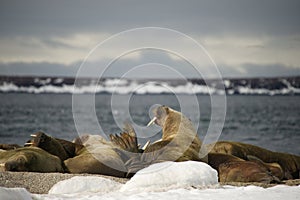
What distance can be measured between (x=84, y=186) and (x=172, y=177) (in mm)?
691

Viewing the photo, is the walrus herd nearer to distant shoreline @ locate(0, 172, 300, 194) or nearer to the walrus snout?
the walrus snout

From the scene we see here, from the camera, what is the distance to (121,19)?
2358cm

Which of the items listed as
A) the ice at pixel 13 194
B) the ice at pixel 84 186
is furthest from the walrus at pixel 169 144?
the ice at pixel 13 194

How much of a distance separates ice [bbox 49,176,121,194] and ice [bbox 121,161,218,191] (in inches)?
5.9

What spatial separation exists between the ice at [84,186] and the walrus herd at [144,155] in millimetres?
831

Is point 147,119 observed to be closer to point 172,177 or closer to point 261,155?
point 261,155

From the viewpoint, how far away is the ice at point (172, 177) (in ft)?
15.2

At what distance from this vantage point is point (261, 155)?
696 cm

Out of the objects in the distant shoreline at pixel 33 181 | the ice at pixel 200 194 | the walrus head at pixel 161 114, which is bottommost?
the distant shoreline at pixel 33 181

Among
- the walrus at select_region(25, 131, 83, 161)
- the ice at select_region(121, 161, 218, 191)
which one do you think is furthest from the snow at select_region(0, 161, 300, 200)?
the walrus at select_region(25, 131, 83, 161)

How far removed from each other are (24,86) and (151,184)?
1918cm

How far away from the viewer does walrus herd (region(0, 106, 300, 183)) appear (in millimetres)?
5574

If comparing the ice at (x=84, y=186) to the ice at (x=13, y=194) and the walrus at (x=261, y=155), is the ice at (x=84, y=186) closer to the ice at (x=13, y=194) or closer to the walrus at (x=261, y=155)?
the ice at (x=13, y=194)

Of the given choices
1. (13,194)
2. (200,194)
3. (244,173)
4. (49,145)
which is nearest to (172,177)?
(200,194)
